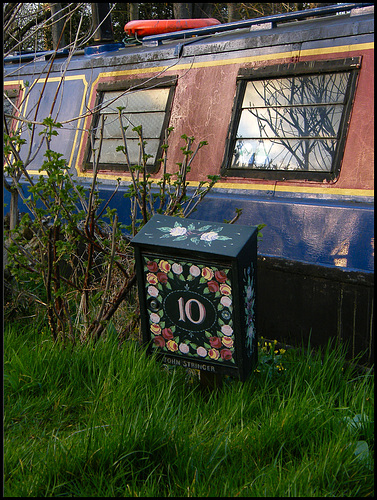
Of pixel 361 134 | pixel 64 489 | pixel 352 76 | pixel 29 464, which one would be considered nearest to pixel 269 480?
pixel 64 489

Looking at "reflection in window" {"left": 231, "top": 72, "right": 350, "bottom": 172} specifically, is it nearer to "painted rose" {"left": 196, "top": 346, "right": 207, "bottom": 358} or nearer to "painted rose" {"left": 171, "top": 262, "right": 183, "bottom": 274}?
"painted rose" {"left": 171, "top": 262, "right": 183, "bottom": 274}

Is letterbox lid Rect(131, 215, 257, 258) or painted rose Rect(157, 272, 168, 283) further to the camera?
painted rose Rect(157, 272, 168, 283)

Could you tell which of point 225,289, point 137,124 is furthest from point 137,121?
point 225,289

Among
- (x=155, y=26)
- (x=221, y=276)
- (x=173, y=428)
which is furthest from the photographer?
(x=155, y=26)

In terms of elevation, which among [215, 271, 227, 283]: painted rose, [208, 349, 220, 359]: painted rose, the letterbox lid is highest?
the letterbox lid

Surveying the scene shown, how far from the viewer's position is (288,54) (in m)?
4.46

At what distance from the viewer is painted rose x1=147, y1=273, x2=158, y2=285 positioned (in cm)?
324

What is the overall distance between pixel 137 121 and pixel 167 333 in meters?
2.89

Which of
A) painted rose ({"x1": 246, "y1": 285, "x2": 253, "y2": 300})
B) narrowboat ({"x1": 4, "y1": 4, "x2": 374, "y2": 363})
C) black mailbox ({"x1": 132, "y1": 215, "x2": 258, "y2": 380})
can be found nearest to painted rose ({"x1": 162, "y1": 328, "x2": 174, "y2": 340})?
black mailbox ({"x1": 132, "y1": 215, "x2": 258, "y2": 380})

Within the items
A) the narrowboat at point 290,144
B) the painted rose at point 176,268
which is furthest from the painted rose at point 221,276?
the narrowboat at point 290,144

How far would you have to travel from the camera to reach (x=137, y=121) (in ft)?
18.3

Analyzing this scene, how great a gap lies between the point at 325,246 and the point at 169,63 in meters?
2.45

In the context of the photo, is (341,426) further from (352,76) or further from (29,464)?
(352,76)

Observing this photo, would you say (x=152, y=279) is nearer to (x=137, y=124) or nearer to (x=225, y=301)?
(x=225, y=301)
